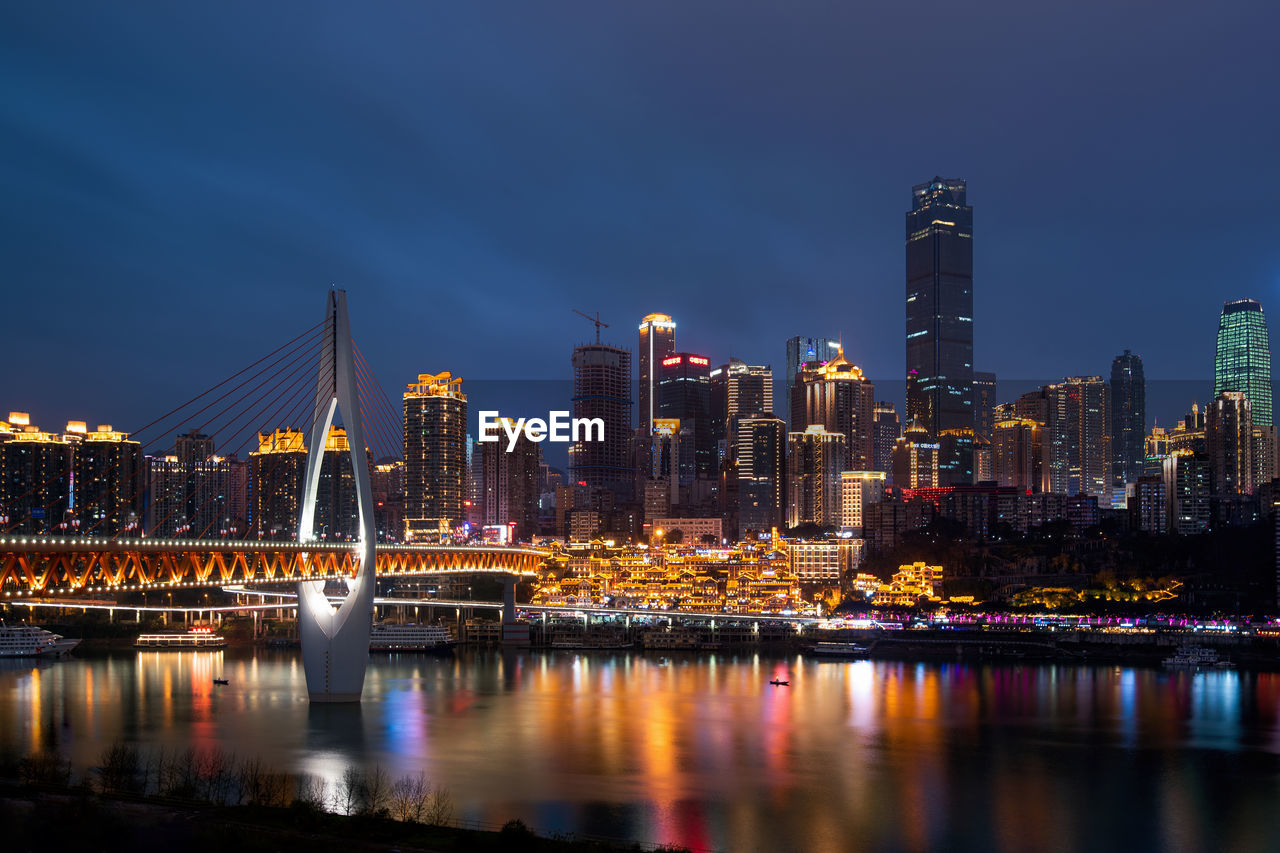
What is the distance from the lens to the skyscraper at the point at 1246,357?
4311 inches

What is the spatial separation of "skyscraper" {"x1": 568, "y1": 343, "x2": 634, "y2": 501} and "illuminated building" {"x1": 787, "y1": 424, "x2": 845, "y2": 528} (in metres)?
19.6

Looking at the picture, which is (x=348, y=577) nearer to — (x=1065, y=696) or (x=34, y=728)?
(x=34, y=728)

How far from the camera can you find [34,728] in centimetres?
2792

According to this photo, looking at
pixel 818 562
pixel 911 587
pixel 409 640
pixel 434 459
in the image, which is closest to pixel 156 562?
pixel 409 640

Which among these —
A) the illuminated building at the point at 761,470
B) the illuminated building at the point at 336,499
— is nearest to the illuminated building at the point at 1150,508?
the illuminated building at the point at 761,470

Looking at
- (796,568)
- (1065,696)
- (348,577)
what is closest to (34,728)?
(348,577)

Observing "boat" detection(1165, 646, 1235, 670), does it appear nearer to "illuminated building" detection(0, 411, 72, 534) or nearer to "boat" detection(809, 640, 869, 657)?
"boat" detection(809, 640, 869, 657)

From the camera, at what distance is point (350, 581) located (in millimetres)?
32312

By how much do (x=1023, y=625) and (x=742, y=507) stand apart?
52.6 m

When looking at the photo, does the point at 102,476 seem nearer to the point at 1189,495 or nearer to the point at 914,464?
the point at 1189,495

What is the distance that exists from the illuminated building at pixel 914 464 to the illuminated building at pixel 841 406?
3.11 meters

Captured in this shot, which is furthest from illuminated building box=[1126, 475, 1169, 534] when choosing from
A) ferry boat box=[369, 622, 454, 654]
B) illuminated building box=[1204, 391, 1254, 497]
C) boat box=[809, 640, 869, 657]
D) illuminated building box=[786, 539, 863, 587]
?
ferry boat box=[369, 622, 454, 654]

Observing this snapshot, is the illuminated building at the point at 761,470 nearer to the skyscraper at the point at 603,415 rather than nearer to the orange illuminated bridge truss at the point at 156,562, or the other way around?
the skyscraper at the point at 603,415

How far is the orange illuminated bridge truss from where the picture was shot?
23.2m
